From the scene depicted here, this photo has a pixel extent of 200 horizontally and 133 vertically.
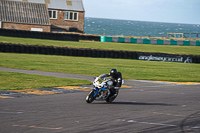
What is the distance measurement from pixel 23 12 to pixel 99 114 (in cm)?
5404

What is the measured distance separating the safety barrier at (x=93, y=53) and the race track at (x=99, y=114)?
1841 centimetres

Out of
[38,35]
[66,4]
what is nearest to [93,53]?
[38,35]

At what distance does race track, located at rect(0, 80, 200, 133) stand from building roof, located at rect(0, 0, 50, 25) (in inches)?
1885

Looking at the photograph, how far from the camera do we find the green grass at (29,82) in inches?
605

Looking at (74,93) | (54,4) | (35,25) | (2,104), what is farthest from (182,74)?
(54,4)

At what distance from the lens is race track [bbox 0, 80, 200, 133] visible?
8039 mm

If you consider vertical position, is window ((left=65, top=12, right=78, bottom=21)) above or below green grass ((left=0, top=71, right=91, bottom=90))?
above

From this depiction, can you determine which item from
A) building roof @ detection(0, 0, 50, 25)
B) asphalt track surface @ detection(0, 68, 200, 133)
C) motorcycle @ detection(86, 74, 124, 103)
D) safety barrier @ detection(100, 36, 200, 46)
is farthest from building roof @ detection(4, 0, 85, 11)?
motorcycle @ detection(86, 74, 124, 103)

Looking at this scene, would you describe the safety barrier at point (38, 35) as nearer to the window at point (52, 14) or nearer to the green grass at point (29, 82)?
the window at point (52, 14)

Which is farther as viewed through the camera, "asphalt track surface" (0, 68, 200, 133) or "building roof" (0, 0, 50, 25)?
"building roof" (0, 0, 50, 25)

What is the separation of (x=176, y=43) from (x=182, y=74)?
3026 cm

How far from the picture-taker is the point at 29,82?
16.8m

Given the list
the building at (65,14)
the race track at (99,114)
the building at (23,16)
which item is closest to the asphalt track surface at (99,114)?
the race track at (99,114)

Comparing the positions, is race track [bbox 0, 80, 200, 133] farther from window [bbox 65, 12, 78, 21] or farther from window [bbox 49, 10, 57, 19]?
window [bbox 65, 12, 78, 21]
